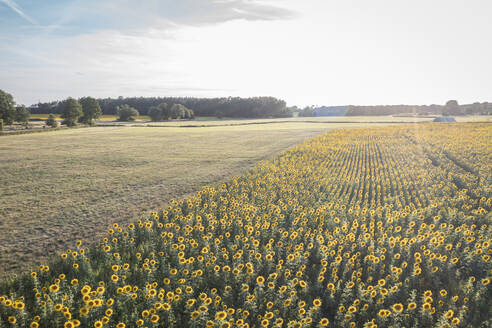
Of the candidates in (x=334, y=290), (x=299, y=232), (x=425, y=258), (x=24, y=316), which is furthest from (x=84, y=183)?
(x=425, y=258)

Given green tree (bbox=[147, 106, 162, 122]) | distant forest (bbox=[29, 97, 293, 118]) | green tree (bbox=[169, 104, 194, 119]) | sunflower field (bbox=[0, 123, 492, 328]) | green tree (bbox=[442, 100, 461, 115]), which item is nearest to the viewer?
sunflower field (bbox=[0, 123, 492, 328])

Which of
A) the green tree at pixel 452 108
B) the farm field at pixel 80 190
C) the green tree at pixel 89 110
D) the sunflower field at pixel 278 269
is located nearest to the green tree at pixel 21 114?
the green tree at pixel 89 110

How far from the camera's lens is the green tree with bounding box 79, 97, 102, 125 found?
89.2m

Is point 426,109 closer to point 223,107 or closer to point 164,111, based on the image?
point 223,107

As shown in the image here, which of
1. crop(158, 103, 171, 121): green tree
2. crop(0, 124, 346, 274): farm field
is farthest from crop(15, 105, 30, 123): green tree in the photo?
crop(0, 124, 346, 274): farm field

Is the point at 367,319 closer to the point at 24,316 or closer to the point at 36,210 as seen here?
the point at 24,316

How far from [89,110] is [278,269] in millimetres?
100631

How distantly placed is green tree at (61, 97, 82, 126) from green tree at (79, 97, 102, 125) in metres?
6.60

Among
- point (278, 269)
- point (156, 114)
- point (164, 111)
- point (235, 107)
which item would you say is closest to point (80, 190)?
point (278, 269)

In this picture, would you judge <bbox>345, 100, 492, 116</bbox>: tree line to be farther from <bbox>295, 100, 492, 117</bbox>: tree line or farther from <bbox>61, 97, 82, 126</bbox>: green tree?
<bbox>61, 97, 82, 126</bbox>: green tree

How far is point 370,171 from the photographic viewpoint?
19.5m

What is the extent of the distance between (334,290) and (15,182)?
19.1 metres

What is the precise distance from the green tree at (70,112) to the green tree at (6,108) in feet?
43.8

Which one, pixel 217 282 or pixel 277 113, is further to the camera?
pixel 277 113
